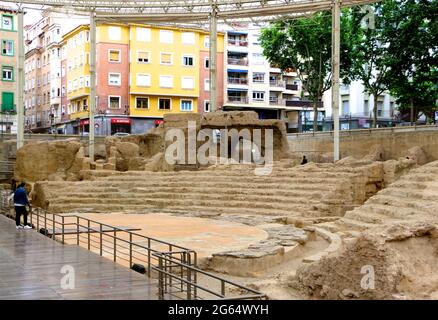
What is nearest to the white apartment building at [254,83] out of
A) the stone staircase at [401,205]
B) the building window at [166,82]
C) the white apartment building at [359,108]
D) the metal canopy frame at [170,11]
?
the white apartment building at [359,108]

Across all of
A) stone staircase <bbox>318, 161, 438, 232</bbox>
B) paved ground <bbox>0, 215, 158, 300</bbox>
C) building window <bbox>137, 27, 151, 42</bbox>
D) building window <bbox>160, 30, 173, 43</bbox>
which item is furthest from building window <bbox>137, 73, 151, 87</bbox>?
paved ground <bbox>0, 215, 158, 300</bbox>

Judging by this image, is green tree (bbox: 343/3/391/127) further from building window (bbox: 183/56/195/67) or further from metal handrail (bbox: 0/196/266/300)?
metal handrail (bbox: 0/196/266/300)

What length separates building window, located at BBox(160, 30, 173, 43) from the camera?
164 feet

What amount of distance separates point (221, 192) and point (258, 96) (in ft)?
107

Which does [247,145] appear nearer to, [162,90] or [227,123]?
[227,123]

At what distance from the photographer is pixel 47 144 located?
29797 millimetres

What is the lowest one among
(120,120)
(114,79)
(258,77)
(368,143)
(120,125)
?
(368,143)

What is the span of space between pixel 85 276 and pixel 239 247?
540 cm

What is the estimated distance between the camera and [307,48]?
1547 inches

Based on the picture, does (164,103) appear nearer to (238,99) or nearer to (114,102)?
(114,102)

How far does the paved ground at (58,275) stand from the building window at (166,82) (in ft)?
121

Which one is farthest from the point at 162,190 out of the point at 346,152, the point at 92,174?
the point at 346,152

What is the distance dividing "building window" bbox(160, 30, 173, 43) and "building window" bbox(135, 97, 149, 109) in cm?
543

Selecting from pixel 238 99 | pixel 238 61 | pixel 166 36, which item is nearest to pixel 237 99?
pixel 238 99
